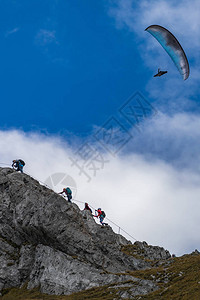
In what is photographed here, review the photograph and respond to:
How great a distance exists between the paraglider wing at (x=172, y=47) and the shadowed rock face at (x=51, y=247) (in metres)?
23.2

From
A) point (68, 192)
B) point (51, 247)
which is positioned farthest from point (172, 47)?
point (51, 247)

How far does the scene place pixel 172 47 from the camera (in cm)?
4438

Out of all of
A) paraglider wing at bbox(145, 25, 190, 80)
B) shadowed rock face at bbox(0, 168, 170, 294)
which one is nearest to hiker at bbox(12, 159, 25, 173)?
shadowed rock face at bbox(0, 168, 170, 294)

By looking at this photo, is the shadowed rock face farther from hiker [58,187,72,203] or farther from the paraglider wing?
the paraglider wing

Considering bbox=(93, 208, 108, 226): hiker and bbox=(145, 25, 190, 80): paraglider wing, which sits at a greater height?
bbox=(145, 25, 190, 80): paraglider wing

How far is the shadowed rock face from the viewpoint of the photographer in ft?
112

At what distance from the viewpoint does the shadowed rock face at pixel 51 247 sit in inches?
1340

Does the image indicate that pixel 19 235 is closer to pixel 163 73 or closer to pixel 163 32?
pixel 163 73

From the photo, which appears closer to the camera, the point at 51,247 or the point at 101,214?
the point at 51,247

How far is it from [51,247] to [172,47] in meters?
29.4

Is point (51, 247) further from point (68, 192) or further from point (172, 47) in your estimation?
point (172, 47)

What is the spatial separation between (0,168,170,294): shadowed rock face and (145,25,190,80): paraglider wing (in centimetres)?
2325

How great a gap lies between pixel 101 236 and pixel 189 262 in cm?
1209

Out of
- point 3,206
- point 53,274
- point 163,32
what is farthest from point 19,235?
point 163,32
